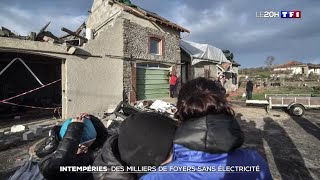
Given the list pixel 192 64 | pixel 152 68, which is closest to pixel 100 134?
pixel 152 68

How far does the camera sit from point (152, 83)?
47.0 ft

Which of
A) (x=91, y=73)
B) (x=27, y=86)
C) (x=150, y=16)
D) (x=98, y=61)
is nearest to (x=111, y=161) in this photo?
(x=91, y=73)

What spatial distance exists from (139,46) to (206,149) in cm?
1222

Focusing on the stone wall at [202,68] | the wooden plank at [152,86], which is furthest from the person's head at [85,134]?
the stone wall at [202,68]

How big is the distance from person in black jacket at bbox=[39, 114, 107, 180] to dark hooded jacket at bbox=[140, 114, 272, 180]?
29.0 inches

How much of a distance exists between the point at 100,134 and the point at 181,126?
1008 mm

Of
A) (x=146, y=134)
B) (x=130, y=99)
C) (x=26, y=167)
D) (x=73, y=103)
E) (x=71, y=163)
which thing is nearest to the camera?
(x=146, y=134)

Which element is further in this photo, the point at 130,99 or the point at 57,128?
the point at 130,99

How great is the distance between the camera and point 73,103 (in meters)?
10.0

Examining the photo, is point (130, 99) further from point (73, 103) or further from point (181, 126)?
point (181, 126)

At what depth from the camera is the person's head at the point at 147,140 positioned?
130 cm

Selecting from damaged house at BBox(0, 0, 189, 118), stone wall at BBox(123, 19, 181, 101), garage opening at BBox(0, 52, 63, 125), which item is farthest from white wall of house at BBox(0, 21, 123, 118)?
garage opening at BBox(0, 52, 63, 125)

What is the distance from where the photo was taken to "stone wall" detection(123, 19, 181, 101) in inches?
487

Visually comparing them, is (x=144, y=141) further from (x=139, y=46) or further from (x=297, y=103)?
(x=297, y=103)
